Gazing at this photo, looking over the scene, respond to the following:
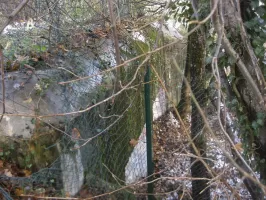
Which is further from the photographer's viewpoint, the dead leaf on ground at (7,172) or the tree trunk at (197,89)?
the tree trunk at (197,89)

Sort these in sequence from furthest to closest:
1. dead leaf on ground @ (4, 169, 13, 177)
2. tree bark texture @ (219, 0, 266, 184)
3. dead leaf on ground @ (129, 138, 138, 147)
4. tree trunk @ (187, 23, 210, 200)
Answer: dead leaf on ground @ (129, 138, 138, 147) < tree trunk @ (187, 23, 210, 200) < dead leaf on ground @ (4, 169, 13, 177) < tree bark texture @ (219, 0, 266, 184)

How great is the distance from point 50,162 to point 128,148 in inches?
44.0

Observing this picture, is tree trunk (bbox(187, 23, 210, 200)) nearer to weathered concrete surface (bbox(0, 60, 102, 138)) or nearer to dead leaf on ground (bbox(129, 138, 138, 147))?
dead leaf on ground (bbox(129, 138, 138, 147))

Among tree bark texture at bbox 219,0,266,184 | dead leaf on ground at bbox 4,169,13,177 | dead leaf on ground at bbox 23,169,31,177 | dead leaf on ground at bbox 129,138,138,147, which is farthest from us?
dead leaf on ground at bbox 129,138,138,147

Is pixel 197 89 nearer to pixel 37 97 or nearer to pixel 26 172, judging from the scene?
pixel 37 97

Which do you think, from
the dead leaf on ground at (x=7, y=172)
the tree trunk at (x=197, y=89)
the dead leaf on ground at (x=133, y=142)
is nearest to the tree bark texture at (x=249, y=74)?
the tree trunk at (x=197, y=89)

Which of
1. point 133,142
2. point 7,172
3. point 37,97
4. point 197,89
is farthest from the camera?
point 133,142

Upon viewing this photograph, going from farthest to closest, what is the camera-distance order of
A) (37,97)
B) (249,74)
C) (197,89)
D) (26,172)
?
(197,89) < (37,97) < (26,172) < (249,74)

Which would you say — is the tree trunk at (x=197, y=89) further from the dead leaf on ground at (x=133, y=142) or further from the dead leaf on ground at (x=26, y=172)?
the dead leaf on ground at (x=26, y=172)

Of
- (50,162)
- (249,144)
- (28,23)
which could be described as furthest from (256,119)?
(28,23)

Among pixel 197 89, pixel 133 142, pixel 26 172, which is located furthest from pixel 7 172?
A: pixel 197 89

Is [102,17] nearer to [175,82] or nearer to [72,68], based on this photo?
[72,68]

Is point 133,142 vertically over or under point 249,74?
under

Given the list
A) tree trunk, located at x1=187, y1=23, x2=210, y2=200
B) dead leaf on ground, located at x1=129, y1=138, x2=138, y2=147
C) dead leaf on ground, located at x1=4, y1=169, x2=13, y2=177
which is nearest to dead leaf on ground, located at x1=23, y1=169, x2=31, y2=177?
dead leaf on ground, located at x1=4, y1=169, x2=13, y2=177
